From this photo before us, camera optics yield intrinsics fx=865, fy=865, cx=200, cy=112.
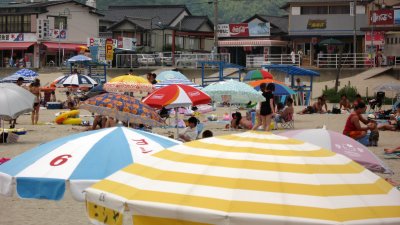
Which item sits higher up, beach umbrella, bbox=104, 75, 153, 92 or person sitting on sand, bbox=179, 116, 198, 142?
beach umbrella, bbox=104, 75, 153, 92

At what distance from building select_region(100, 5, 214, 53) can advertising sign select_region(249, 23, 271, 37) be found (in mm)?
5206

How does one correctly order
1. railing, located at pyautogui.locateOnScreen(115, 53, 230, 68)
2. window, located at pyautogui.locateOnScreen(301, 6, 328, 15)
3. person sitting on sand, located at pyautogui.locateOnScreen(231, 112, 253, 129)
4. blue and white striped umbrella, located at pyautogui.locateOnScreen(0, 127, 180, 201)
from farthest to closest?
window, located at pyautogui.locateOnScreen(301, 6, 328, 15)
railing, located at pyautogui.locateOnScreen(115, 53, 230, 68)
person sitting on sand, located at pyautogui.locateOnScreen(231, 112, 253, 129)
blue and white striped umbrella, located at pyautogui.locateOnScreen(0, 127, 180, 201)

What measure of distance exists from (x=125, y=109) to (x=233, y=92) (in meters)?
7.02

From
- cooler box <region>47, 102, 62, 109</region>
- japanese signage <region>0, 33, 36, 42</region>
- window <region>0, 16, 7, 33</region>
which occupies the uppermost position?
window <region>0, 16, 7, 33</region>

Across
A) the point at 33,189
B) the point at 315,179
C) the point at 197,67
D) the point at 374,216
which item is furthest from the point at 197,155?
the point at 197,67

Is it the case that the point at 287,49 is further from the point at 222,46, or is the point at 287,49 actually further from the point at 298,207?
the point at 298,207

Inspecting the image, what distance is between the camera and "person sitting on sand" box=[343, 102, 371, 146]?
659 inches

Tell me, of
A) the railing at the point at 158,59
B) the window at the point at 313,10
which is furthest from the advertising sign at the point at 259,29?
the railing at the point at 158,59

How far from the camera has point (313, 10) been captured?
53938mm

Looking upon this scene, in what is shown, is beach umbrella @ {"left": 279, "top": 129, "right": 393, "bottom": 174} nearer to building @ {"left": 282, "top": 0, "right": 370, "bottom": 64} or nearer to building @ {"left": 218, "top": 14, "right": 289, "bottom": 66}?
building @ {"left": 282, "top": 0, "right": 370, "bottom": 64}

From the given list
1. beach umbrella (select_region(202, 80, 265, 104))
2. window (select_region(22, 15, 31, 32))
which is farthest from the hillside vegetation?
beach umbrella (select_region(202, 80, 265, 104))

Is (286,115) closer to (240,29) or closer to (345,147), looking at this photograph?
(345,147)

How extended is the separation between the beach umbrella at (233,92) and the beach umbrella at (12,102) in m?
5.39

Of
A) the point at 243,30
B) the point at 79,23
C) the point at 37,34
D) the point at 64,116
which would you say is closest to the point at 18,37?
the point at 37,34
